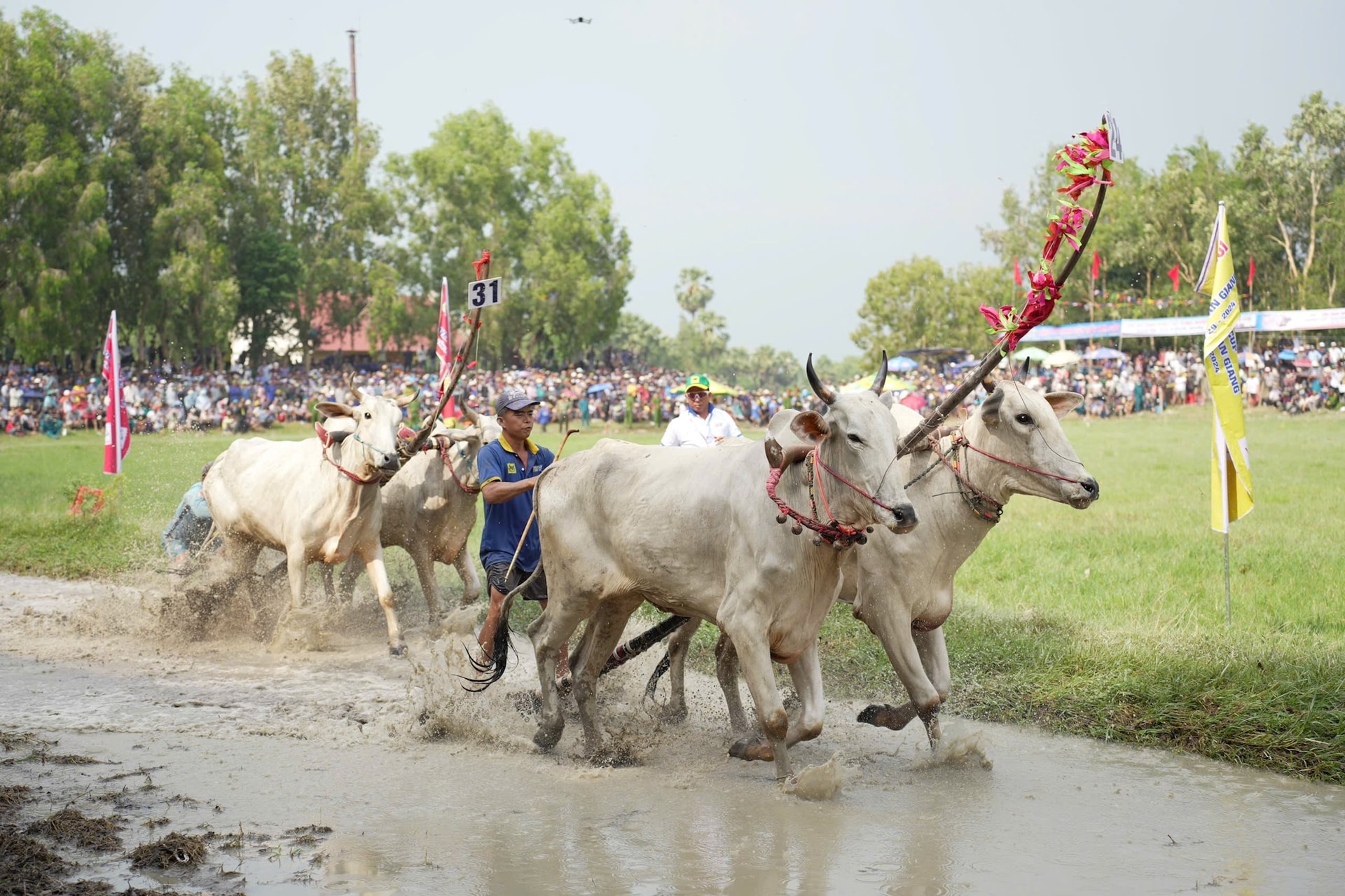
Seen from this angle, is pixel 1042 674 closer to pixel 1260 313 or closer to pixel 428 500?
pixel 428 500

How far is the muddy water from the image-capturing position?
5.25 m

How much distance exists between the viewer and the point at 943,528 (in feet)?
22.7

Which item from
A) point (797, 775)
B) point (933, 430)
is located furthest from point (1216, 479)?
point (797, 775)

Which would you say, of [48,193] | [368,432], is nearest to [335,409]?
[368,432]

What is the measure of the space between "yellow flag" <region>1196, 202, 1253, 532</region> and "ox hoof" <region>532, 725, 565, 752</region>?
16.2ft

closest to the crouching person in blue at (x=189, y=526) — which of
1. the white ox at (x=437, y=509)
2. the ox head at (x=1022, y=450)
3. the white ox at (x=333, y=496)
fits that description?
the white ox at (x=333, y=496)

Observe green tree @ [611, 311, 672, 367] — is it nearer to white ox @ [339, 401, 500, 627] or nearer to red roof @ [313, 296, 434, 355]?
red roof @ [313, 296, 434, 355]

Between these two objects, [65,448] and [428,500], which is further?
[65,448]

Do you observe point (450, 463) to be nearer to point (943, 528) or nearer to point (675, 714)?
point (675, 714)

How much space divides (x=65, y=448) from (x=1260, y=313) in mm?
36589

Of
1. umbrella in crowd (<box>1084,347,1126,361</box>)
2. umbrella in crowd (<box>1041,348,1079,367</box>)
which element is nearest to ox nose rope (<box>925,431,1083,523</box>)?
umbrella in crowd (<box>1041,348,1079,367</box>)

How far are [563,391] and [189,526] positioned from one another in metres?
32.4

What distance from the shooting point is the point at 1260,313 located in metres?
42.8

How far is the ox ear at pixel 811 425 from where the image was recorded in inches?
228
